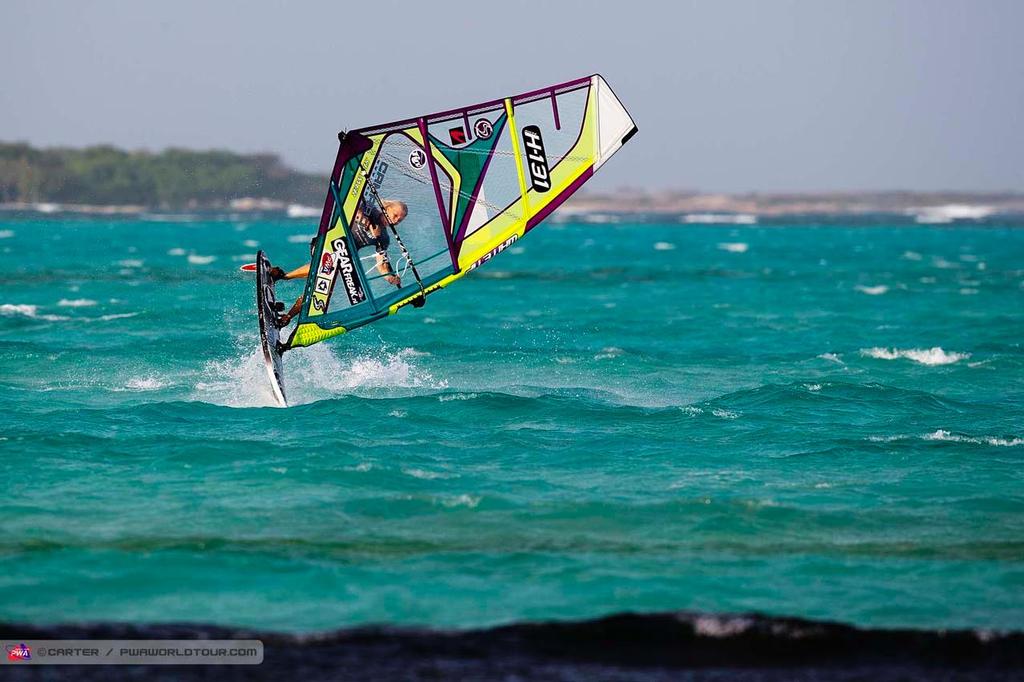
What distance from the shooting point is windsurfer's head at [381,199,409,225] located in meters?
16.3

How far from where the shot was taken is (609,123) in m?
16.1

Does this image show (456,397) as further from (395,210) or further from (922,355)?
(922,355)

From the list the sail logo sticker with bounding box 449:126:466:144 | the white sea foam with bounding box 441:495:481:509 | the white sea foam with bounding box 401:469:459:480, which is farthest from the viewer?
the sail logo sticker with bounding box 449:126:466:144

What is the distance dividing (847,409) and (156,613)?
12.5 meters

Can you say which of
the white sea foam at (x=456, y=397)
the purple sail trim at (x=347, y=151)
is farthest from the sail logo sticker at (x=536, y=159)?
the white sea foam at (x=456, y=397)

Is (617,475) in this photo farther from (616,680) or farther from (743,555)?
(616,680)

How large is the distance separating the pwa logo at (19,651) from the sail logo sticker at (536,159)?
351 inches

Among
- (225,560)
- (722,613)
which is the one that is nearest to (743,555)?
(722,613)

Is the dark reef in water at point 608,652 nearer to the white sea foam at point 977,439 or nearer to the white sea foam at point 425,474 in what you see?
the white sea foam at point 425,474

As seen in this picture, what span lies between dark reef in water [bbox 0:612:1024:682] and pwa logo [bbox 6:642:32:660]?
0.15 m

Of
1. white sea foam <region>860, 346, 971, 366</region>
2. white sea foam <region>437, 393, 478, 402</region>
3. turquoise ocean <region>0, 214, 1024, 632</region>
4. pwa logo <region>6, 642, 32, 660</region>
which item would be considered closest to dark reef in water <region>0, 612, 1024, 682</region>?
pwa logo <region>6, 642, 32, 660</region>

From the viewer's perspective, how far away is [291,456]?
51.6ft

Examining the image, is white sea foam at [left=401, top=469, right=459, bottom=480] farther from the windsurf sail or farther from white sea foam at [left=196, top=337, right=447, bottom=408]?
white sea foam at [left=196, top=337, right=447, bottom=408]

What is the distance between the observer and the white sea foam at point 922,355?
2582cm
